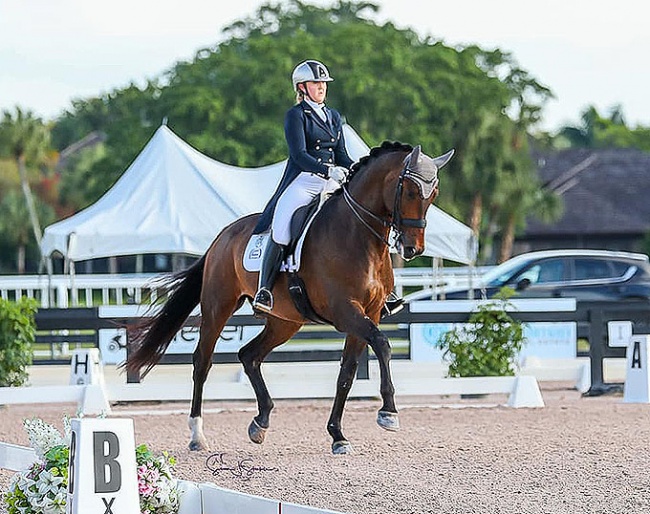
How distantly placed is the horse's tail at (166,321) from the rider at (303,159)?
158cm

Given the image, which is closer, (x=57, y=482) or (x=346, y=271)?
(x=57, y=482)

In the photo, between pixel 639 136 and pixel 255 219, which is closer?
pixel 255 219

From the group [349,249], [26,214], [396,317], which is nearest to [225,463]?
[349,249]

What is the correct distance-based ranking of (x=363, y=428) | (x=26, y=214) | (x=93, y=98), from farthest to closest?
1. (x=93, y=98)
2. (x=26, y=214)
3. (x=363, y=428)

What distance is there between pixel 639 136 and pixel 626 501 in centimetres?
9456

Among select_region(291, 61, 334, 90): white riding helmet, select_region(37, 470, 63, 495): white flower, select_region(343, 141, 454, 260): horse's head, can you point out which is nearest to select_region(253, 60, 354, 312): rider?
select_region(291, 61, 334, 90): white riding helmet

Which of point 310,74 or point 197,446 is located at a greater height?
point 310,74

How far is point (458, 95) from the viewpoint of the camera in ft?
152

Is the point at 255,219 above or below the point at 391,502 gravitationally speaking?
above

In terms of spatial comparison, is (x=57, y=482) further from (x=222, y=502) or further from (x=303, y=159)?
(x=303, y=159)

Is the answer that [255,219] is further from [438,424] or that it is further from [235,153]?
[235,153]

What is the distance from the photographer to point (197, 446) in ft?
32.7

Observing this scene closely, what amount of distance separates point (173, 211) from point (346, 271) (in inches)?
402

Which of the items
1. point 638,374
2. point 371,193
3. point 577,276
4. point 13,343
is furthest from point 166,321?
point 577,276
